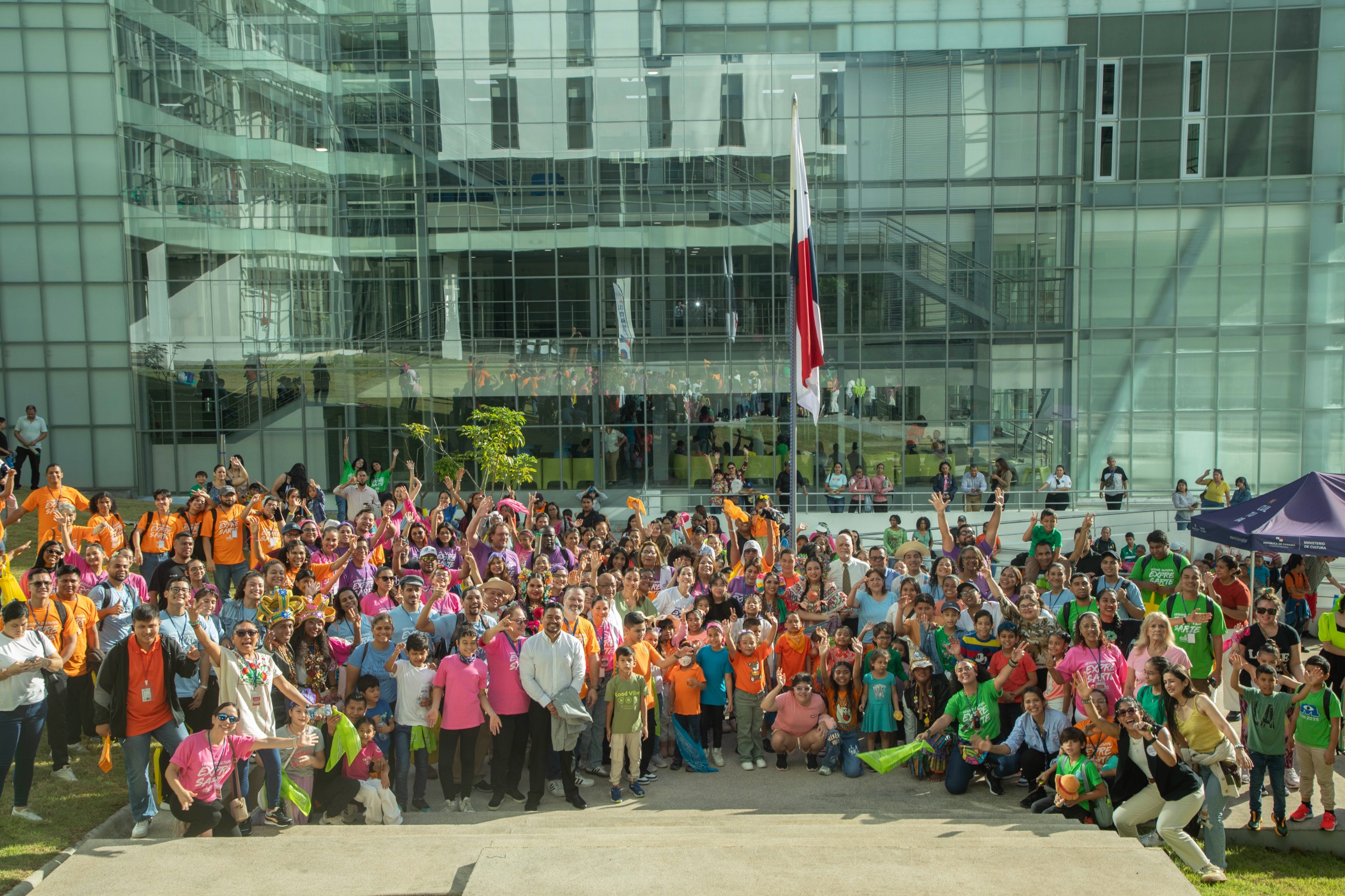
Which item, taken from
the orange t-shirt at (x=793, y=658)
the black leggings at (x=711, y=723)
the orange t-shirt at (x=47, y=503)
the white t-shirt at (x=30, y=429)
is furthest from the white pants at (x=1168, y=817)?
the white t-shirt at (x=30, y=429)

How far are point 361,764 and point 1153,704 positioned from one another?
20.2ft

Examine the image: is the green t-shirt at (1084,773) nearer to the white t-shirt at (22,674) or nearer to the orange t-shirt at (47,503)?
the white t-shirt at (22,674)

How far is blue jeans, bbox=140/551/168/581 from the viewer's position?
1141 cm

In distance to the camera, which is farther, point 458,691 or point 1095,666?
point 1095,666

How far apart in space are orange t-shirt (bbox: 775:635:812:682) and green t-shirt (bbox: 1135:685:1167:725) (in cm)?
276

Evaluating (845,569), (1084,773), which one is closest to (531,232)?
(845,569)

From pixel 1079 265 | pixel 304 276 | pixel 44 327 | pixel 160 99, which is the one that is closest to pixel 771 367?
pixel 1079 265

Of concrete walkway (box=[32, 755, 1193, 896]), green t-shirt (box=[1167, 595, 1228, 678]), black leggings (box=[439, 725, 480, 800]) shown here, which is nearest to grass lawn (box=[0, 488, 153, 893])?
concrete walkway (box=[32, 755, 1193, 896])

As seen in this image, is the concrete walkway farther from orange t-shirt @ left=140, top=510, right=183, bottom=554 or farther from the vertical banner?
the vertical banner

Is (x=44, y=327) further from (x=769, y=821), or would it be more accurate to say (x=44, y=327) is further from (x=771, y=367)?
(x=769, y=821)

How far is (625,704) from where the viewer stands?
8.62 meters

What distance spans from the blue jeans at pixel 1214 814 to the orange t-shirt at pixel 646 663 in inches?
170

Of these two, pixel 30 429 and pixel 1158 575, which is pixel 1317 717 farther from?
pixel 30 429

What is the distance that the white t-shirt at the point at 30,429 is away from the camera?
22.1 m
